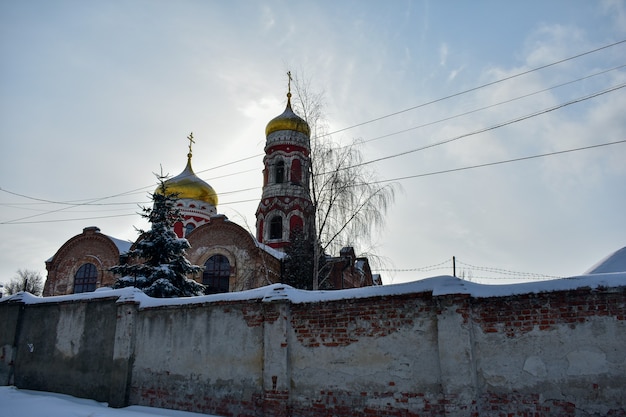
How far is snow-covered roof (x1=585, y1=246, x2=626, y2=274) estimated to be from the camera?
1066 cm

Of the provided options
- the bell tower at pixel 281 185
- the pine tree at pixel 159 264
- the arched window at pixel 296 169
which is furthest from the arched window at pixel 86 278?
the arched window at pixel 296 169

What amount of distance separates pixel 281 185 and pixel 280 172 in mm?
1350

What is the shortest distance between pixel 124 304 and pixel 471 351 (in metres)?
7.17

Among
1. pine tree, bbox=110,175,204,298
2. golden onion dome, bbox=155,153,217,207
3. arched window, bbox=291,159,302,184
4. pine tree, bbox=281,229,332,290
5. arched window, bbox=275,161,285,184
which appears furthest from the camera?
golden onion dome, bbox=155,153,217,207

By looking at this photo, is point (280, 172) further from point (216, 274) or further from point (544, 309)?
point (544, 309)

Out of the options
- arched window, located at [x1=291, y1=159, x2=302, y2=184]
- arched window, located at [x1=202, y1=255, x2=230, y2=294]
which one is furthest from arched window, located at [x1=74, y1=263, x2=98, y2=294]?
arched window, located at [x1=291, y1=159, x2=302, y2=184]

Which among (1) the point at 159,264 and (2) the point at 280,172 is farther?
(2) the point at 280,172

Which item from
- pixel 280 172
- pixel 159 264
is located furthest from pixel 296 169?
pixel 159 264

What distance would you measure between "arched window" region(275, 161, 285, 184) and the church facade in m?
0.06

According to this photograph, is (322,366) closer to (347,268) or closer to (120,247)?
(347,268)

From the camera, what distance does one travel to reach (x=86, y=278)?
2542 cm

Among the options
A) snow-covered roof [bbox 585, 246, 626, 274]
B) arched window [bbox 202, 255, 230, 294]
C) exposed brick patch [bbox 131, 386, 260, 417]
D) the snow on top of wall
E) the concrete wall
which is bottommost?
exposed brick patch [bbox 131, 386, 260, 417]

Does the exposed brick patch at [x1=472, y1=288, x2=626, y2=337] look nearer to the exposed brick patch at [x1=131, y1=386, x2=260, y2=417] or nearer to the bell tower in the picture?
the exposed brick patch at [x1=131, y1=386, x2=260, y2=417]

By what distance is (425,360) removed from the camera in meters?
7.24
